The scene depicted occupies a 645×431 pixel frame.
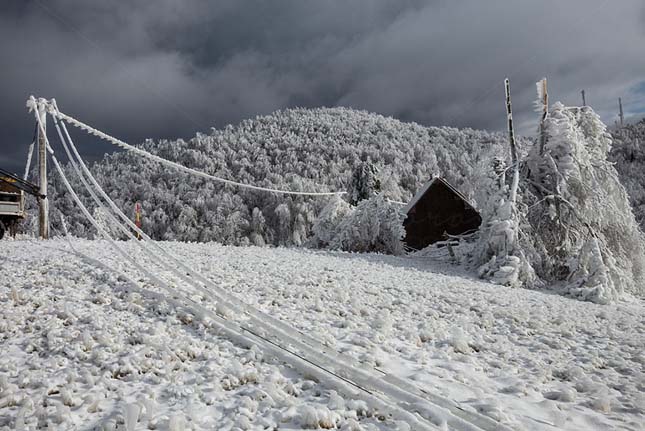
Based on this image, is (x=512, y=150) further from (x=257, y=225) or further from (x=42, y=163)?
(x=257, y=225)

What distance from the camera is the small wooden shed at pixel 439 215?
25.1 m

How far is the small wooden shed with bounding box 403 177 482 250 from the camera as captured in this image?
25.1 meters

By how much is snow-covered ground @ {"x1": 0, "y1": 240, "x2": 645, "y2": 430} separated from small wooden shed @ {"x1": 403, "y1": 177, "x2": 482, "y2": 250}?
16367 millimetres

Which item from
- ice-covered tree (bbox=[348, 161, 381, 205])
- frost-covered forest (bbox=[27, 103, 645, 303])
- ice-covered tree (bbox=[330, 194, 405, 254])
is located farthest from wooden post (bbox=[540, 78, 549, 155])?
ice-covered tree (bbox=[348, 161, 381, 205])

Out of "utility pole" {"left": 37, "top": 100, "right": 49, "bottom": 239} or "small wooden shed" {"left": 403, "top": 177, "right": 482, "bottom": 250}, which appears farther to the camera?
"small wooden shed" {"left": 403, "top": 177, "right": 482, "bottom": 250}

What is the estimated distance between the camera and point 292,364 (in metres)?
4.39

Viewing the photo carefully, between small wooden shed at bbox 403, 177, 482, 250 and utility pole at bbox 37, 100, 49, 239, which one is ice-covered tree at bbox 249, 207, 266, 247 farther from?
utility pole at bbox 37, 100, 49, 239

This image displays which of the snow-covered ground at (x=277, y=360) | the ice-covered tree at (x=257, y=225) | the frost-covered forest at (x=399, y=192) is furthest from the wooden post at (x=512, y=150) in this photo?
the ice-covered tree at (x=257, y=225)

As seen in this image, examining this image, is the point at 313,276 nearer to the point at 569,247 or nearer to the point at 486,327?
the point at 486,327

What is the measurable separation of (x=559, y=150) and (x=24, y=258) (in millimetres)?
16455

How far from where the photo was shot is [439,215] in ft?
82.9

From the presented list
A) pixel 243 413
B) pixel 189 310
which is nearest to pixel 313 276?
pixel 189 310

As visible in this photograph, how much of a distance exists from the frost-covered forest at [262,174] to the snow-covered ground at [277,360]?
18.1 m

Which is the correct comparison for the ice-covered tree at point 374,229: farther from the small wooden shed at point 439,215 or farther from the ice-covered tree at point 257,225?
the ice-covered tree at point 257,225
